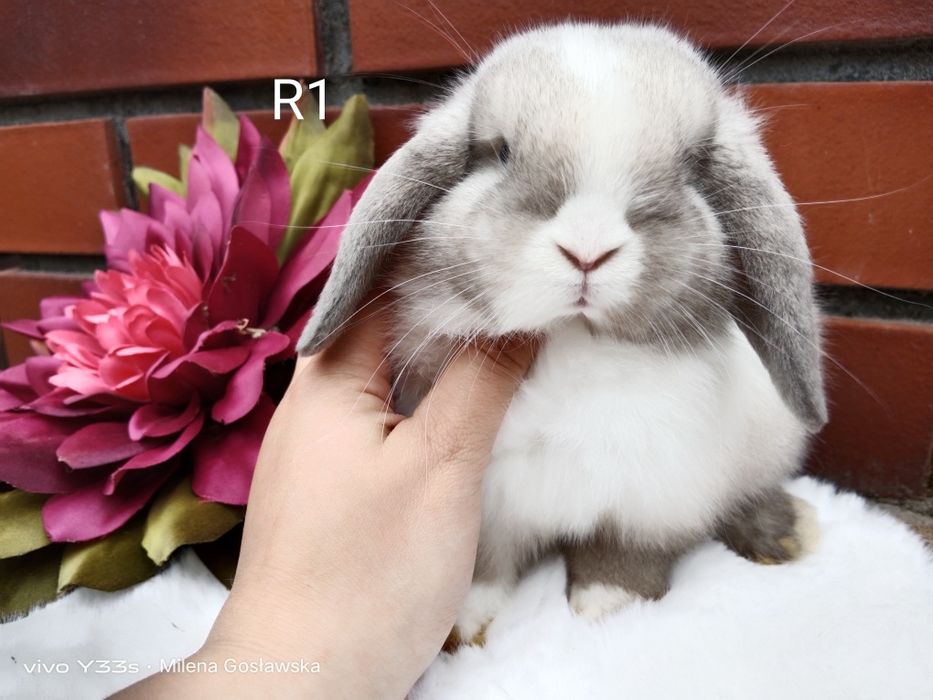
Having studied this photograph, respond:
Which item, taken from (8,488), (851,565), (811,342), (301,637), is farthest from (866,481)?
(8,488)

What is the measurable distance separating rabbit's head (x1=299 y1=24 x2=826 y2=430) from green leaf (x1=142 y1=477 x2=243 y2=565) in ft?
0.80

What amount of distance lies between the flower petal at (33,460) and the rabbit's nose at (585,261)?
58cm

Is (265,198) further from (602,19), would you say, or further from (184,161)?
(602,19)

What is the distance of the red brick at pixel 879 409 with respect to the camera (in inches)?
32.4

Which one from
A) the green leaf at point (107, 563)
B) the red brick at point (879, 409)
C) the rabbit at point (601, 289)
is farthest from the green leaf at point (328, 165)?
the red brick at point (879, 409)

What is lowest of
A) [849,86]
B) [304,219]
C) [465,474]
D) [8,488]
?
[8,488]

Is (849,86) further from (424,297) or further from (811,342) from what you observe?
(424,297)

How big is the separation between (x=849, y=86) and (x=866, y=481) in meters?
0.48

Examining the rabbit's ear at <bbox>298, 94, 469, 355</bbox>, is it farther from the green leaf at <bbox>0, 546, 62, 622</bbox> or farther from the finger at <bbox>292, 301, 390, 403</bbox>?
the green leaf at <bbox>0, 546, 62, 622</bbox>

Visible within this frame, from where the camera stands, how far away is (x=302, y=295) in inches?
31.3

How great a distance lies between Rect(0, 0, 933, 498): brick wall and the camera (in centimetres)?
76

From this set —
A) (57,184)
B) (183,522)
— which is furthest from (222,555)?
(57,184)

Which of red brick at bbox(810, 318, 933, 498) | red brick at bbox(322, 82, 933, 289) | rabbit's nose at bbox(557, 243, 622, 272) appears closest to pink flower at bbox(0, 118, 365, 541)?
rabbit's nose at bbox(557, 243, 622, 272)

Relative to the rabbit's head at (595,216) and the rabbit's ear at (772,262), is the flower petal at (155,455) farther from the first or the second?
the rabbit's ear at (772,262)
